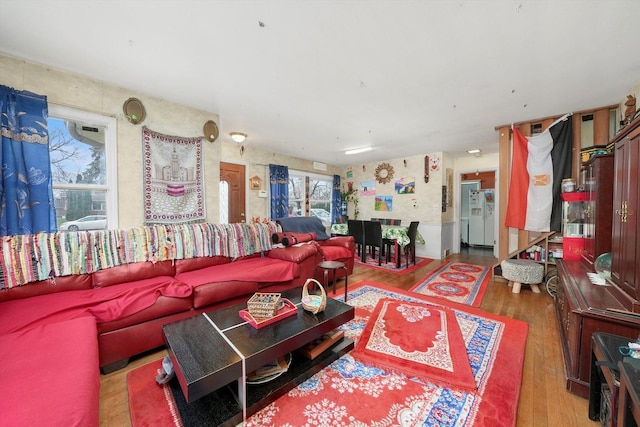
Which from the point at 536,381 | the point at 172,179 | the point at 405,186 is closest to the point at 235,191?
the point at 172,179

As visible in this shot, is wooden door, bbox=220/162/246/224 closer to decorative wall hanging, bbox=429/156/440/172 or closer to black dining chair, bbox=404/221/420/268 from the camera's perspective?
black dining chair, bbox=404/221/420/268

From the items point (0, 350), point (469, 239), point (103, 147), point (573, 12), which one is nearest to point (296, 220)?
point (103, 147)

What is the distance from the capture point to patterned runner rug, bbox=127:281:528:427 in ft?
4.20

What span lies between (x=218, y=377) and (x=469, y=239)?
7.12 meters

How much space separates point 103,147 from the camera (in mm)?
2527

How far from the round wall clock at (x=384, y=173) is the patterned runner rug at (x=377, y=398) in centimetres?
458

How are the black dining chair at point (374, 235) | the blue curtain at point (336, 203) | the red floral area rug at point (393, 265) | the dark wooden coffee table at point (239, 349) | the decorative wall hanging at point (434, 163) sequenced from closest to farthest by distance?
the dark wooden coffee table at point (239, 349)
the red floral area rug at point (393, 265)
the black dining chair at point (374, 235)
the decorative wall hanging at point (434, 163)
the blue curtain at point (336, 203)

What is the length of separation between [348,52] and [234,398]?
251 cm

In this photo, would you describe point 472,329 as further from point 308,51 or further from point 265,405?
point 308,51

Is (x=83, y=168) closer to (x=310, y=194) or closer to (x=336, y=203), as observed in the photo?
(x=310, y=194)

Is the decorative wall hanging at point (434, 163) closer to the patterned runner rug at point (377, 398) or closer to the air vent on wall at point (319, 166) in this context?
the air vent on wall at point (319, 166)

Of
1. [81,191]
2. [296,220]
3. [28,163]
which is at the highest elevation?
[28,163]

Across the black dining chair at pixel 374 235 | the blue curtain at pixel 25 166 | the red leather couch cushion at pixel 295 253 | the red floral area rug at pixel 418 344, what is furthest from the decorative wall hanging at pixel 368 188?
the blue curtain at pixel 25 166

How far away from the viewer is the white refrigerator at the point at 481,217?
20.3 ft
